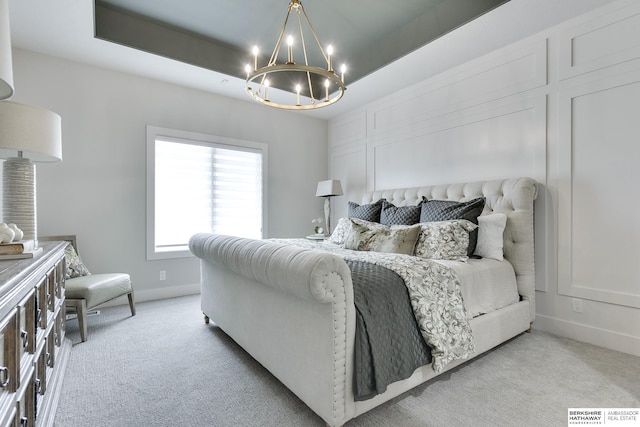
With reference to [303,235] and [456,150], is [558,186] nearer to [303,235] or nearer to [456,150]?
[456,150]

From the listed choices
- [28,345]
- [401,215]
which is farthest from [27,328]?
[401,215]

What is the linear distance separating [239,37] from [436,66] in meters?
2.20

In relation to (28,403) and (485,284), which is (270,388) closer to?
(28,403)

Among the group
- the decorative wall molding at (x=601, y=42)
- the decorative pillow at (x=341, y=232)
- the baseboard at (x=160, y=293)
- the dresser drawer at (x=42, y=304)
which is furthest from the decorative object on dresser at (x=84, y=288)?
the decorative wall molding at (x=601, y=42)

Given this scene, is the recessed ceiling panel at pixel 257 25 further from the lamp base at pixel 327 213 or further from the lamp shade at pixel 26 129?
Result: the lamp base at pixel 327 213

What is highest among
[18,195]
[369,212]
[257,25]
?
[257,25]

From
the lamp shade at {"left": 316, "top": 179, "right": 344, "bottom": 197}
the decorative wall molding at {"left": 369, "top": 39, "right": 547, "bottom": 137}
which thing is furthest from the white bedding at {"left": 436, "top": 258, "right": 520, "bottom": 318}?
the lamp shade at {"left": 316, "top": 179, "right": 344, "bottom": 197}

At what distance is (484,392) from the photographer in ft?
6.01

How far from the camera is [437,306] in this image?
185 cm

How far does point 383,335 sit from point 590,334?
7.04 feet

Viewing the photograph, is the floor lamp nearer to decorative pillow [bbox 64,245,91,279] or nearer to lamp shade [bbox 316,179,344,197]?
decorative pillow [bbox 64,245,91,279]

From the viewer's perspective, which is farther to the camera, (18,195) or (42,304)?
(18,195)

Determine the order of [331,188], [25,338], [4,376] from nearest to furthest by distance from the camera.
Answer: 1. [4,376]
2. [25,338]
3. [331,188]

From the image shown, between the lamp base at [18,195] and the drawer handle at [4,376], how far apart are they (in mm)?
1135
